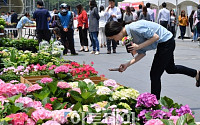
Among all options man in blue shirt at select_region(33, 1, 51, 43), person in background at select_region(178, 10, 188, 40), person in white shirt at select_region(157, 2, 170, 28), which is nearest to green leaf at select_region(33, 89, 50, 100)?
man in blue shirt at select_region(33, 1, 51, 43)

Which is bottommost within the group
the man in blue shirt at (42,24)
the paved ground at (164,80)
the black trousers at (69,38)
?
the paved ground at (164,80)

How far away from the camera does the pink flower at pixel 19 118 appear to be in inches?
164

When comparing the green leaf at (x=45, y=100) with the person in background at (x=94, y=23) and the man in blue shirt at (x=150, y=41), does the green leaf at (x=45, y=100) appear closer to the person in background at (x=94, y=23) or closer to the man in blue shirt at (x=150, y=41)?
the man in blue shirt at (x=150, y=41)

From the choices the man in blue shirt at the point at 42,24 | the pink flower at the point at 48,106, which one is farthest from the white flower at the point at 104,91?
the man in blue shirt at the point at 42,24

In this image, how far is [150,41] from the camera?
6.68 meters

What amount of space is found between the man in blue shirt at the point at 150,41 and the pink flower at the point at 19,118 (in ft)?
8.12

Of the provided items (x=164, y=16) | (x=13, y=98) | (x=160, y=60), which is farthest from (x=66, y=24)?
(x=13, y=98)

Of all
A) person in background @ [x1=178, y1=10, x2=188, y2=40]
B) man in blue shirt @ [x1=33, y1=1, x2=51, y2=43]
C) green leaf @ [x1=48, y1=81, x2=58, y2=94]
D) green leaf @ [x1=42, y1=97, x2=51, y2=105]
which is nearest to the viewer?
green leaf @ [x1=42, y1=97, x2=51, y2=105]

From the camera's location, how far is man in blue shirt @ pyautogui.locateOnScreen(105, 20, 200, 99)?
258 inches

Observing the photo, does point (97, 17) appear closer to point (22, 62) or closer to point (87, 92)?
point (22, 62)

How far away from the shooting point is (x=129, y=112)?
180 inches

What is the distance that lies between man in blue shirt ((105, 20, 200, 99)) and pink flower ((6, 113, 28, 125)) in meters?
2.47

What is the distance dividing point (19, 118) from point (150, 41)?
2903mm

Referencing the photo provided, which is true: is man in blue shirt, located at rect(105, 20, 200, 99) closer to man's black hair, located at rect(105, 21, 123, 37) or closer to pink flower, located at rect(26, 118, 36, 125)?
man's black hair, located at rect(105, 21, 123, 37)
